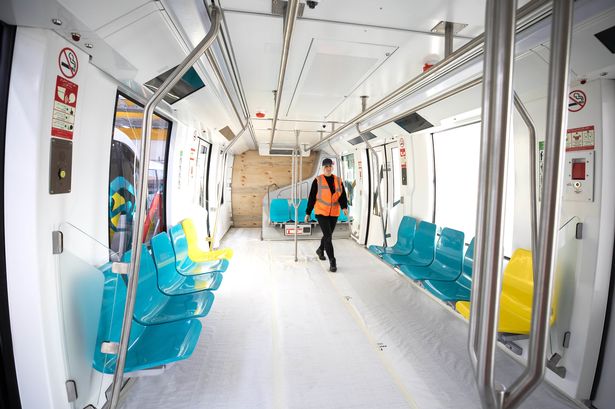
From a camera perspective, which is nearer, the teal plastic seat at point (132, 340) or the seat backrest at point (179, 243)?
the teal plastic seat at point (132, 340)

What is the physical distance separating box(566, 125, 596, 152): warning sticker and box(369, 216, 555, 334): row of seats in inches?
38.4

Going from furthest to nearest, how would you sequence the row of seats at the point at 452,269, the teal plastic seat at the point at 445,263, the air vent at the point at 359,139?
the air vent at the point at 359,139, the teal plastic seat at the point at 445,263, the row of seats at the point at 452,269

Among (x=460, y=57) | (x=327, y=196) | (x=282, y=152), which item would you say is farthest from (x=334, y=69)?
(x=282, y=152)

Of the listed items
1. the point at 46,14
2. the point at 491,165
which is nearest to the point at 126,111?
the point at 46,14

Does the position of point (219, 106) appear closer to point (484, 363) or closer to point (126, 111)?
point (126, 111)

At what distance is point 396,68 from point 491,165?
7.54 ft

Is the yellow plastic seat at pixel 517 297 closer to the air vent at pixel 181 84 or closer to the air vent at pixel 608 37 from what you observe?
the air vent at pixel 608 37

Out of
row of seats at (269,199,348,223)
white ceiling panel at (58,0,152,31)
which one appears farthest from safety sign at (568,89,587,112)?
row of seats at (269,199,348,223)

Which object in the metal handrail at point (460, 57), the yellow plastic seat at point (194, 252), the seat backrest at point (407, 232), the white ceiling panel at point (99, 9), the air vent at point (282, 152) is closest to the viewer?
the white ceiling panel at point (99, 9)

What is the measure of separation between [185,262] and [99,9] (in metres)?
2.79

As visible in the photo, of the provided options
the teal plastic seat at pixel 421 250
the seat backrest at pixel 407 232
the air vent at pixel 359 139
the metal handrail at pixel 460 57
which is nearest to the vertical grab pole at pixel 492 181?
the metal handrail at pixel 460 57

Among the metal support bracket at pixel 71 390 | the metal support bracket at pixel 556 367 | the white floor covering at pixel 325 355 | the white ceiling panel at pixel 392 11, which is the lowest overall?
the white floor covering at pixel 325 355

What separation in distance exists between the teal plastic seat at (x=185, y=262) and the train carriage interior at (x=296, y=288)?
0.03 meters

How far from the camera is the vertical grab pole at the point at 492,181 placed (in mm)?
614
